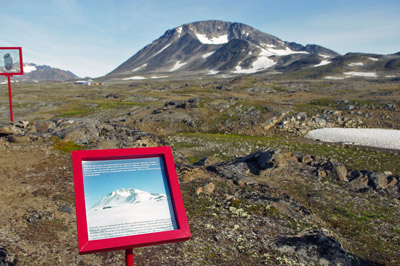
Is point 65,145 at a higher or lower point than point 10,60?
lower

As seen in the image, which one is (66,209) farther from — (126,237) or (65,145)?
(65,145)

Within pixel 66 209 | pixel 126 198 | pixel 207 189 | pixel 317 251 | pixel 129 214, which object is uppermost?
pixel 126 198

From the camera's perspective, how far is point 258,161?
30781mm

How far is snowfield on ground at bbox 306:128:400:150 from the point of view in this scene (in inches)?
1828

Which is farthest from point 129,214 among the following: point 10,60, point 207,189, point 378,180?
point 10,60

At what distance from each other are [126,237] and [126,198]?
4.21ft

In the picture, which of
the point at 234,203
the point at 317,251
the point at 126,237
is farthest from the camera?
the point at 234,203

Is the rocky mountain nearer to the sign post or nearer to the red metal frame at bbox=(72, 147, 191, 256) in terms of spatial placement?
the red metal frame at bbox=(72, 147, 191, 256)

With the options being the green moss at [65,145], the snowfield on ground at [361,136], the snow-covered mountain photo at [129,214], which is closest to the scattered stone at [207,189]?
the snow-covered mountain photo at [129,214]

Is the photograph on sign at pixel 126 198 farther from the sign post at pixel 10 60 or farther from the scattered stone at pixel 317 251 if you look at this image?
the sign post at pixel 10 60

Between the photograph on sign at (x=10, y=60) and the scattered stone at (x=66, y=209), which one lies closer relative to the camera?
the scattered stone at (x=66, y=209)

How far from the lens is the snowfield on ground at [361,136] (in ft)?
152

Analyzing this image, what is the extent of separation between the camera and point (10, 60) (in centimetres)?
2952

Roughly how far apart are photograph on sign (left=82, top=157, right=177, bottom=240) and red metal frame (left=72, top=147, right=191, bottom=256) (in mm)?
141
